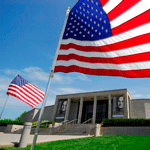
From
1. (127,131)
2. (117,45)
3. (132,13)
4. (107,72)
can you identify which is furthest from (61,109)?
(132,13)

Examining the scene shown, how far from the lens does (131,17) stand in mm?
4660

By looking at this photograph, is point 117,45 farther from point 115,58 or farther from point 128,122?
point 128,122

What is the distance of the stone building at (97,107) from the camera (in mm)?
27078

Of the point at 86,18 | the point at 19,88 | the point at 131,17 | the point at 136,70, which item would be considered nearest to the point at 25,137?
the point at 136,70

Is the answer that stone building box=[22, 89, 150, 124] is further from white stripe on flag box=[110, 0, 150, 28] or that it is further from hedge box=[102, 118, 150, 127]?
white stripe on flag box=[110, 0, 150, 28]

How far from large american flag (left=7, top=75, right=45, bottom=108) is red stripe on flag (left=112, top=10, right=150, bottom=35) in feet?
36.3

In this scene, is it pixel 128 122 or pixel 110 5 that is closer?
pixel 110 5

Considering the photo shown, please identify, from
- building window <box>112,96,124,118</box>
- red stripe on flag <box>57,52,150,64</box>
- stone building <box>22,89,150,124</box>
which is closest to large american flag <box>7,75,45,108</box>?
red stripe on flag <box>57,52,150,64</box>

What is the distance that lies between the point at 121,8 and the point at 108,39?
3.79 ft

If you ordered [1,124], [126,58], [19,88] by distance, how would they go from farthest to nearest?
[1,124] < [19,88] < [126,58]

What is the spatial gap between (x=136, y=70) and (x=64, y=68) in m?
2.65

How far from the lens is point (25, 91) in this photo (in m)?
13.6

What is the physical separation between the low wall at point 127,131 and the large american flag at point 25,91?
891 centimetres

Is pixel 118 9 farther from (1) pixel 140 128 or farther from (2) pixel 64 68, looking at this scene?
(1) pixel 140 128
